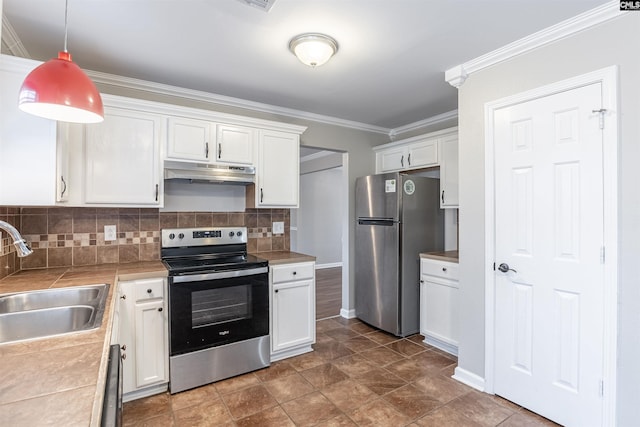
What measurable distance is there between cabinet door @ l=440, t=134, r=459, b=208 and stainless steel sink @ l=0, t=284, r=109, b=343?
3.05m

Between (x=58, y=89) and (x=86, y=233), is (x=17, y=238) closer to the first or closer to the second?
(x=58, y=89)

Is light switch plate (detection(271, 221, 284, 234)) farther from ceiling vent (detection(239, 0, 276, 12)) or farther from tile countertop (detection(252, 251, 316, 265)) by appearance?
ceiling vent (detection(239, 0, 276, 12))

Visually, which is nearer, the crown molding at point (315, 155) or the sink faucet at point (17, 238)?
the sink faucet at point (17, 238)

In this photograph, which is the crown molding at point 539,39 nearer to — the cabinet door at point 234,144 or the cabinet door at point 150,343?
the cabinet door at point 234,144

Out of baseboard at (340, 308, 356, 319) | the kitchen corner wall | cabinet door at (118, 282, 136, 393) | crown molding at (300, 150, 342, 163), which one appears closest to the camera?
cabinet door at (118, 282, 136, 393)

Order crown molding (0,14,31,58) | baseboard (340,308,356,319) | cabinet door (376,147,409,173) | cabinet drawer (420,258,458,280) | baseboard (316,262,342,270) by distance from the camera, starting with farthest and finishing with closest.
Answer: baseboard (316,262,342,270) < baseboard (340,308,356,319) < cabinet door (376,147,409,173) < cabinet drawer (420,258,458,280) < crown molding (0,14,31,58)

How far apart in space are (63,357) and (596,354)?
2540 mm

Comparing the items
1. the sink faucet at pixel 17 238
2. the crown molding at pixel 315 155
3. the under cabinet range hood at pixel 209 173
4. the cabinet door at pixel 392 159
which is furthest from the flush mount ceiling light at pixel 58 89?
the crown molding at pixel 315 155

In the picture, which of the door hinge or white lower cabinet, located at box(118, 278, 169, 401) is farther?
white lower cabinet, located at box(118, 278, 169, 401)

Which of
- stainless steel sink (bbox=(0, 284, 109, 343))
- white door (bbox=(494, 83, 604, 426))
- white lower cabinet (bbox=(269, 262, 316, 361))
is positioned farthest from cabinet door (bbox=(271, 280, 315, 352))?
white door (bbox=(494, 83, 604, 426))

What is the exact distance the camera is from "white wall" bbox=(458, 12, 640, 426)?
1.73m

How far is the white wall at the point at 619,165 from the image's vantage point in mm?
1730

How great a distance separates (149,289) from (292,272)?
1132 millimetres

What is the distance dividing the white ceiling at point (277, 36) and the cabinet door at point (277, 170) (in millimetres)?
454
